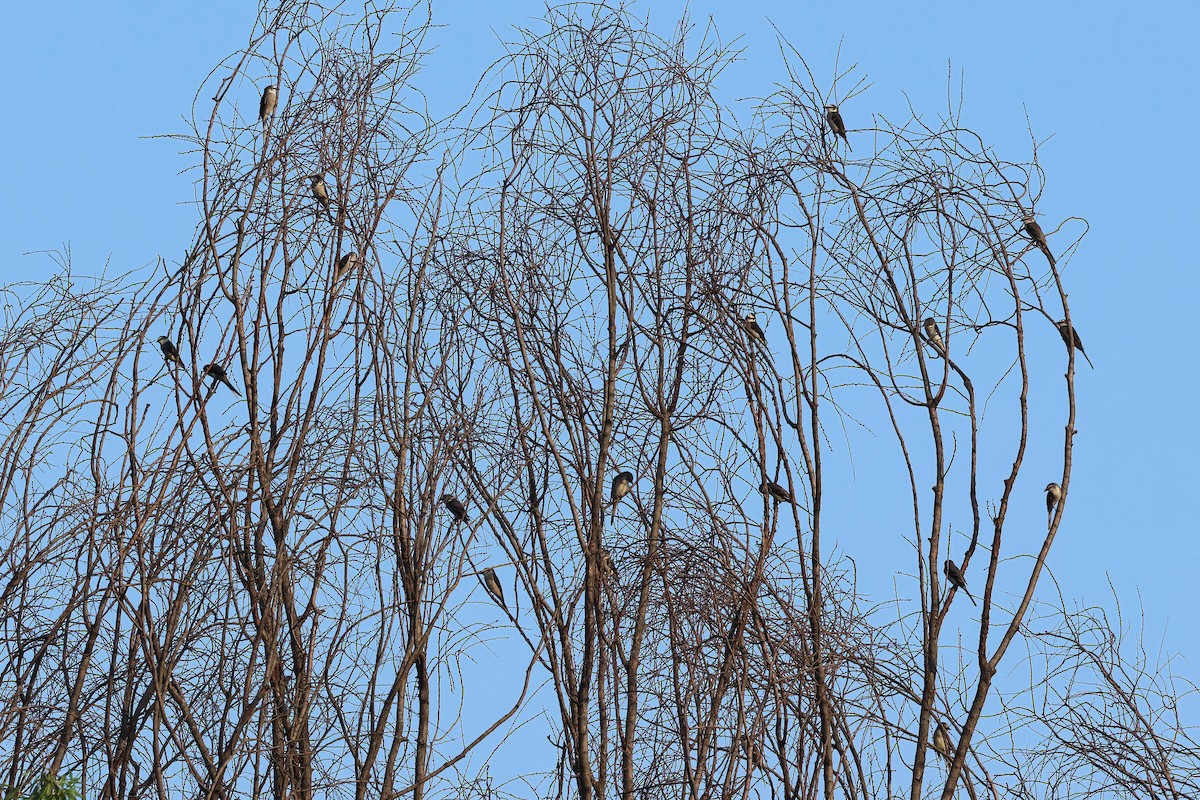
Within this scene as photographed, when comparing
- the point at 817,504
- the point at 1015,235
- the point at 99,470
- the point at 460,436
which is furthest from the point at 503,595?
the point at 1015,235

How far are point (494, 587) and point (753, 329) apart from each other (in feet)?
3.73

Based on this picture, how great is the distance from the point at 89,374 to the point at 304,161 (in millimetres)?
984

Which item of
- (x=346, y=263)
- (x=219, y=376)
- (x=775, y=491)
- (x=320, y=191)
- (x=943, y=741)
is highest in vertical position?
(x=320, y=191)

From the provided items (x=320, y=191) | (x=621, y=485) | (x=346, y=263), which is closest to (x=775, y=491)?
(x=621, y=485)

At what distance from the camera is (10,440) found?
204 inches

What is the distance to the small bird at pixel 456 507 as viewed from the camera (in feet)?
16.5

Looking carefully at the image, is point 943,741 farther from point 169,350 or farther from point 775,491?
point 169,350

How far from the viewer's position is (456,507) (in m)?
5.07

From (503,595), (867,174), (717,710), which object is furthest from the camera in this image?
(867,174)

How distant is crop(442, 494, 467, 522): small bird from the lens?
5.04 metres

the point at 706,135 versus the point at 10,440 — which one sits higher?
the point at 706,135

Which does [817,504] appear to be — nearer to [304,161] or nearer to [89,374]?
[304,161]

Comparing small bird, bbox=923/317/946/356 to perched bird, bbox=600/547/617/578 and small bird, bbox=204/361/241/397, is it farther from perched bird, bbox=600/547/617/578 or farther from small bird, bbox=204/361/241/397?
small bird, bbox=204/361/241/397

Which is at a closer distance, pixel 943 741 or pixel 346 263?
pixel 943 741
